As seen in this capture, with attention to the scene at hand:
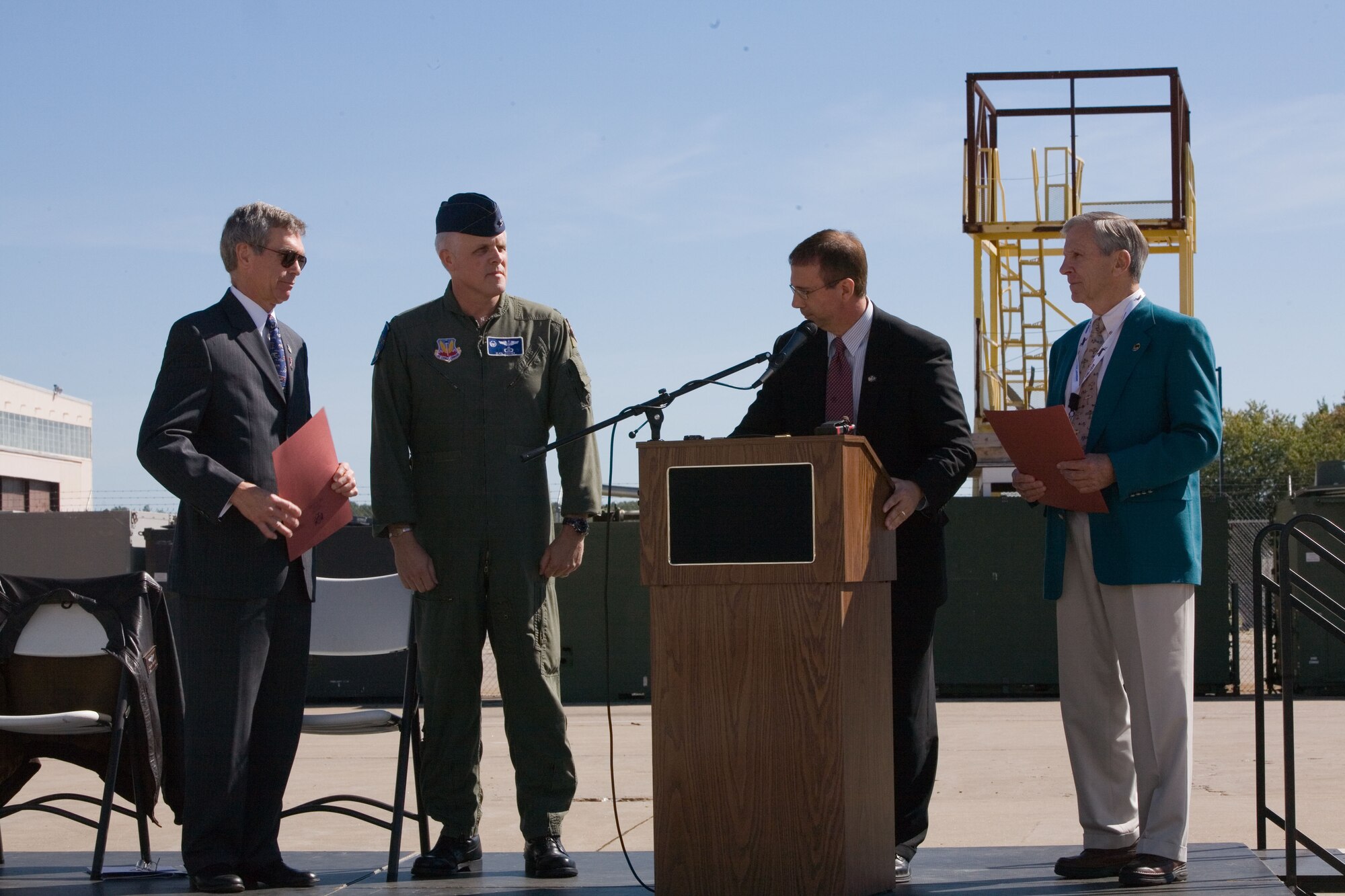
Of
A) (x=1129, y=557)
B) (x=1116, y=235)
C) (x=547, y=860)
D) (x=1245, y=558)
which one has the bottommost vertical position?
(x=547, y=860)

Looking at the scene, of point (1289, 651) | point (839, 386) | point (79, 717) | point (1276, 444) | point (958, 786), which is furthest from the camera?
point (1276, 444)

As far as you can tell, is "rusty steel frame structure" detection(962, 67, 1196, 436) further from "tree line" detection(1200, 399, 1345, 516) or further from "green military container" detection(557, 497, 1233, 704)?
"tree line" detection(1200, 399, 1345, 516)

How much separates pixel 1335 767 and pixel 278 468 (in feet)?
23.2

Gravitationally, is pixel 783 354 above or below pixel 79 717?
above

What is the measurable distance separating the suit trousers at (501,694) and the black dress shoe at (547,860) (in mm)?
31

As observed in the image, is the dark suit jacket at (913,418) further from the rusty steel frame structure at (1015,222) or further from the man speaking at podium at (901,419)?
the rusty steel frame structure at (1015,222)

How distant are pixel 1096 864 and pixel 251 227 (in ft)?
10.8

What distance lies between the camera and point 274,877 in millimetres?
4586

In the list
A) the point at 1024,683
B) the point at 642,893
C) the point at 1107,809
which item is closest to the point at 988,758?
the point at 1024,683

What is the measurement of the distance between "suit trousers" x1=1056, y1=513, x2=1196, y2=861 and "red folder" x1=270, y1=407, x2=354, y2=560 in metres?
2.33

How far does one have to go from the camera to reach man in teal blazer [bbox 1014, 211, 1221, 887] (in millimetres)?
4309

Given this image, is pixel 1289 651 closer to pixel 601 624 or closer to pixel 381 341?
pixel 381 341

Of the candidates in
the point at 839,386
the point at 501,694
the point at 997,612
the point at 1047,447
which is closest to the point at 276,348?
the point at 501,694

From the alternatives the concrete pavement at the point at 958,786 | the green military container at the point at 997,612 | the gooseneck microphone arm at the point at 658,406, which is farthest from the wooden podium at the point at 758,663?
the green military container at the point at 997,612
